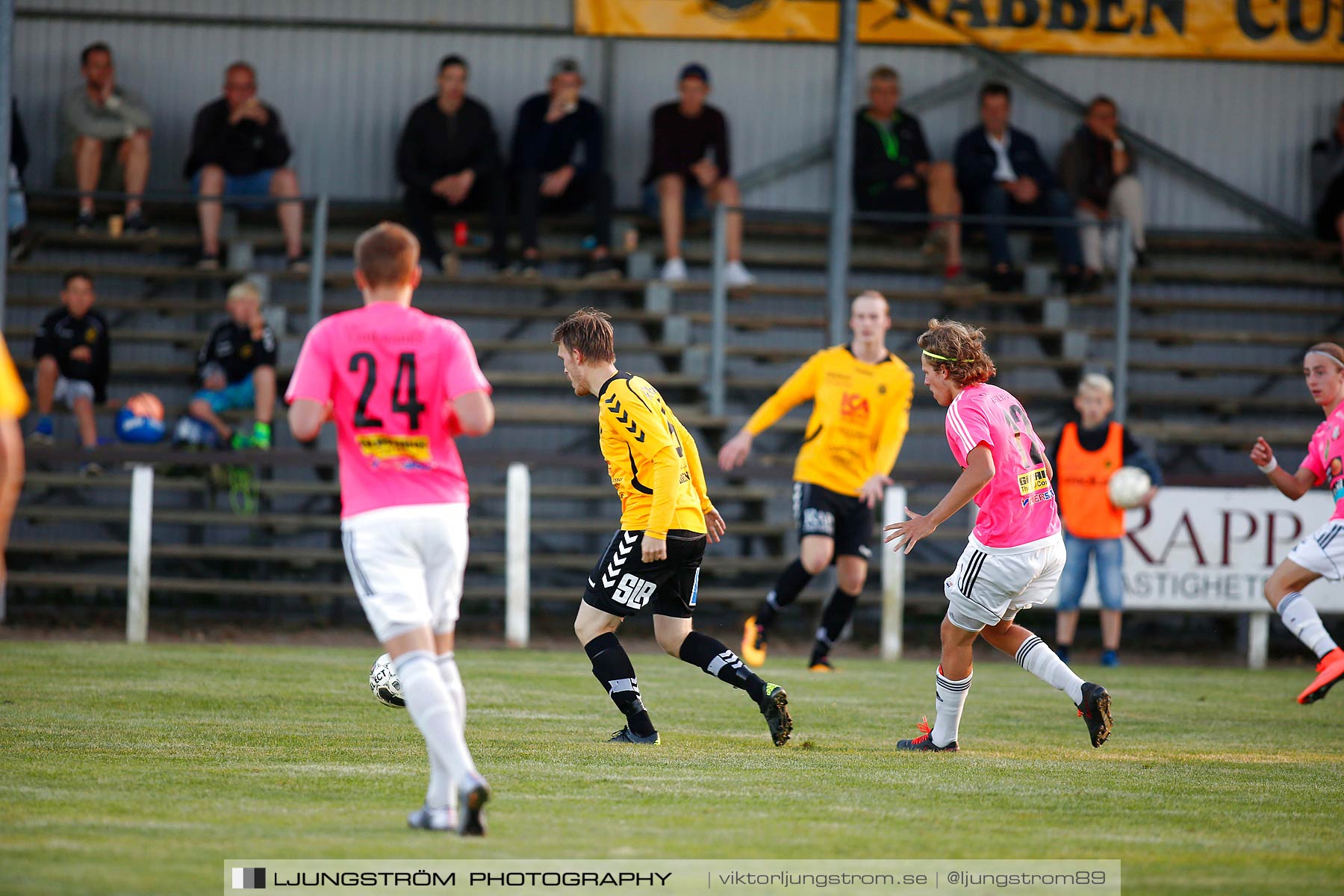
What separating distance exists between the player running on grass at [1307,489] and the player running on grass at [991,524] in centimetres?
220

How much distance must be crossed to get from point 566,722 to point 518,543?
4872 millimetres

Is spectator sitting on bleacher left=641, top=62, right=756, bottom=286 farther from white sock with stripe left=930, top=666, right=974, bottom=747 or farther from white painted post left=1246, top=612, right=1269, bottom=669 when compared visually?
white sock with stripe left=930, top=666, right=974, bottom=747

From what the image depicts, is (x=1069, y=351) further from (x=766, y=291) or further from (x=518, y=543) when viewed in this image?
(x=518, y=543)

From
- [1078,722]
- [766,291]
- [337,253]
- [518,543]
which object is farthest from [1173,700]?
[337,253]

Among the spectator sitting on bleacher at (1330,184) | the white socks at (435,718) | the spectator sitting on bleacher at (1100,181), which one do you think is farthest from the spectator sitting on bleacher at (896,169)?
the white socks at (435,718)

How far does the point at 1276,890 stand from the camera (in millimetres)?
4438

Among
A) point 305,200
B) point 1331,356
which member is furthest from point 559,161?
point 1331,356

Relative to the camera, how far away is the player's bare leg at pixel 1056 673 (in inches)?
274

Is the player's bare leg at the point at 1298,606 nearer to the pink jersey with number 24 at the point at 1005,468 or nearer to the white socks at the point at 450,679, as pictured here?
the pink jersey with number 24 at the point at 1005,468

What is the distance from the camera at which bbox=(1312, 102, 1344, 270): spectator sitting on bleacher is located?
1731 centimetres

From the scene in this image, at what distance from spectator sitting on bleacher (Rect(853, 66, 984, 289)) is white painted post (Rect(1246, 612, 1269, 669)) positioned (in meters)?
4.96

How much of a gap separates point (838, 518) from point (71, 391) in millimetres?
7616

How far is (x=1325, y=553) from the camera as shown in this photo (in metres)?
8.70

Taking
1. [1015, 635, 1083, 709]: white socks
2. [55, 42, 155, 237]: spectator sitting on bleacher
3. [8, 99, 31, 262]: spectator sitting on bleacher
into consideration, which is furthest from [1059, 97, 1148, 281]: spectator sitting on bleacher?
[8, 99, 31, 262]: spectator sitting on bleacher
